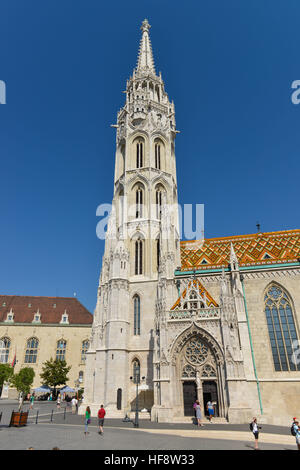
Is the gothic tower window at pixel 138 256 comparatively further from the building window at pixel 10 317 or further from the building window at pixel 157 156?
the building window at pixel 10 317

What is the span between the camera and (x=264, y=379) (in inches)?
979

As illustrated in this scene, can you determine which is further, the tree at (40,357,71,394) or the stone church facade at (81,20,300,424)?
the tree at (40,357,71,394)

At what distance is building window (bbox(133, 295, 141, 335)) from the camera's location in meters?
29.6

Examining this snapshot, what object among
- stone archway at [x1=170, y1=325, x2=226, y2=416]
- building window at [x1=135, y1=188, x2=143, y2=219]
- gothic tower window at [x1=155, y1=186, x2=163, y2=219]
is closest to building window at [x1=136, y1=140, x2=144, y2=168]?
building window at [x1=135, y1=188, x2=143, y2=219]

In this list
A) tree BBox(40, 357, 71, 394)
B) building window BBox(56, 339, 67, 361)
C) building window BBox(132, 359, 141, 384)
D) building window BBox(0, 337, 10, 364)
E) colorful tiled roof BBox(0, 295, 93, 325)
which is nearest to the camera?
building window BBox(132, 359, 141, 384)

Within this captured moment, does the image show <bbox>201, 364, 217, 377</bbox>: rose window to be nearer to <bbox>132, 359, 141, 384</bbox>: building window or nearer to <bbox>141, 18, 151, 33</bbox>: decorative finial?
<bbox>132, 359, 141, 384</bbox>: building window

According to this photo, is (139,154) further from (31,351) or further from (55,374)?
(31,351)

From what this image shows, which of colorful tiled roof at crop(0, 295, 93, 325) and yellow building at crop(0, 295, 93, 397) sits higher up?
colorful tiled roof at crop(0, 295, 93, 325)

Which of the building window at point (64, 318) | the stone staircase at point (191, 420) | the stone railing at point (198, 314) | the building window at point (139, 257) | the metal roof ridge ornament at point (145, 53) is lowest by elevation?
the stone staircase at point (191, 420)

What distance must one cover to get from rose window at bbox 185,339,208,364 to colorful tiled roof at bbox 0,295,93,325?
32.2m

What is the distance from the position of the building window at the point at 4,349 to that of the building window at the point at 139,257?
105 ft

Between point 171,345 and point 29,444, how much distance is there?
13681 mm

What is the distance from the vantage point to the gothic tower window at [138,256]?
1283 inches

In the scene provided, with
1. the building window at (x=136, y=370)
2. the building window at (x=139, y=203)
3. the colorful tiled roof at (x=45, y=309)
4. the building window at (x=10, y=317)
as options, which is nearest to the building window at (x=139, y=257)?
the building window at (x=139, y=203)
